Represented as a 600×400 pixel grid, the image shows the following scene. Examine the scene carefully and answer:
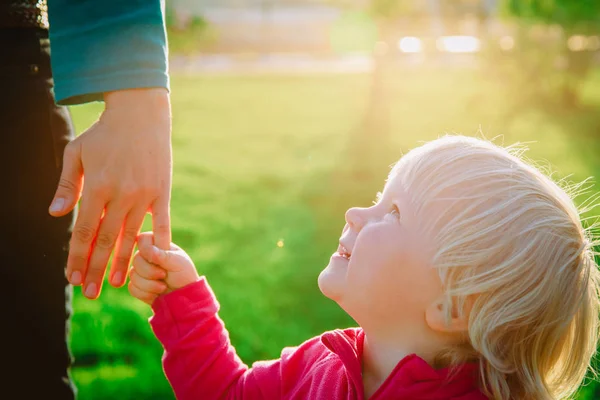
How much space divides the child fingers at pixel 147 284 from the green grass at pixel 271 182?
4.36ft

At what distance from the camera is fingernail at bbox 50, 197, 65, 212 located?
1.55 meters

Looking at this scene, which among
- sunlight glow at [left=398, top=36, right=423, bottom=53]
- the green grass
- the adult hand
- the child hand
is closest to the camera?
the adult hand

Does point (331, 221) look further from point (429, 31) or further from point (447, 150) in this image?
point (429, 31)

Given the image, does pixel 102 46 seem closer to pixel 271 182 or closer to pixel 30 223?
pixel 30 223

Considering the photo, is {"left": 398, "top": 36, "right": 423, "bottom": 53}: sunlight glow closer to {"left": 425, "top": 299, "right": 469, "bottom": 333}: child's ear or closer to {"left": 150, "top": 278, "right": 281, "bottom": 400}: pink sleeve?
{"left": 150, "top": 278, "right": 281, "bottom": 400}: pink sleeve

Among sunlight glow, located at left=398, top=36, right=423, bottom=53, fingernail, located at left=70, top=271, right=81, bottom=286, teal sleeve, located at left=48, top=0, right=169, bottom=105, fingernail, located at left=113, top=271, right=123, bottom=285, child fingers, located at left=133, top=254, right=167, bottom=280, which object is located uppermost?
teal sleeve, located at left=48, top=0, right=169, bottom=105

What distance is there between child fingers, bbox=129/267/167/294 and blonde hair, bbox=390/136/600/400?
0.67 metres

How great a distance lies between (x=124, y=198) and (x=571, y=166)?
21.8 ft

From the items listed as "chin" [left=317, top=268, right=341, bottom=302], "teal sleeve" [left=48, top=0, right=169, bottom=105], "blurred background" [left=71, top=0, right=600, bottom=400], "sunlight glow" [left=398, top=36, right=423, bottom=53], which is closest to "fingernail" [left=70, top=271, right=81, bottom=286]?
"teal sleeve" [left=48, top=0, right=169, bottom=105]

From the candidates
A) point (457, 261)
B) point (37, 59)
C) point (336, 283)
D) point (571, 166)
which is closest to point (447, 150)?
point (457, 261)

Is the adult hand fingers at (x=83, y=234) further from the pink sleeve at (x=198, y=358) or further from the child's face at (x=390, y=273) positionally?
the child's face at (x=390, y=273)

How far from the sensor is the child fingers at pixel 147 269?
182 cm

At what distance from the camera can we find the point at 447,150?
162 centimetres

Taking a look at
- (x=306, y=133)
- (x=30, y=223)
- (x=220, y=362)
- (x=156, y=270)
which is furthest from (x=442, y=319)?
(x=306, y=133)
